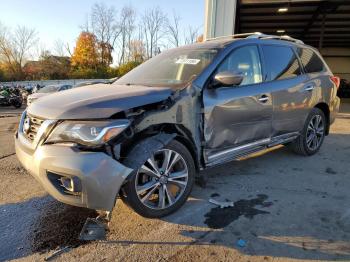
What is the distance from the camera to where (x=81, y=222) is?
307 centimetres

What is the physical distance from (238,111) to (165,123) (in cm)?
103

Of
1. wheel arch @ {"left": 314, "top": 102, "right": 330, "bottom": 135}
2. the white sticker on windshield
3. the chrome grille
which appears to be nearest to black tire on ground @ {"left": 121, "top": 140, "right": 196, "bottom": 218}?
the chrome grille

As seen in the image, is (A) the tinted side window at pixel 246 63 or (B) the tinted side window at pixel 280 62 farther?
(B) the tinted side window at pixel 280 62

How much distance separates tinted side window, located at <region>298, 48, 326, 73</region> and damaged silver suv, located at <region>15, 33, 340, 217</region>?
0.22 feet

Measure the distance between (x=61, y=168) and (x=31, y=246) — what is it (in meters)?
0.79

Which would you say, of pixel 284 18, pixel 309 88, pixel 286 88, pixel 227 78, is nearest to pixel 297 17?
pixel 284 18

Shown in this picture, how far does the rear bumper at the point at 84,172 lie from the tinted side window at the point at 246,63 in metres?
1.82

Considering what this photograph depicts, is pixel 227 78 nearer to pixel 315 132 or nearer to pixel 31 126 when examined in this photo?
pixel 31 126

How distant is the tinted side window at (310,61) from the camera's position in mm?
4871

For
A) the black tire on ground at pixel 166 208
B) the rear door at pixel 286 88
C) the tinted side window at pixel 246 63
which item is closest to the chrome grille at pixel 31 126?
the black tire on ground at pixel 166 208

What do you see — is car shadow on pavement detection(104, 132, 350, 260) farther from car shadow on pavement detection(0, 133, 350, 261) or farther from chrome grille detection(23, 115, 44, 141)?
chrome grille detection(23, 115, 44, 141)

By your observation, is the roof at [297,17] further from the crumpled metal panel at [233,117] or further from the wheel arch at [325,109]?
the crumpled metal panel at [233,117]

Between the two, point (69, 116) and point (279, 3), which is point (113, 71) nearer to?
point (279, 3)

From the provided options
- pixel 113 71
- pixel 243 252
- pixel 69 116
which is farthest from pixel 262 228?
pixel 113 71
